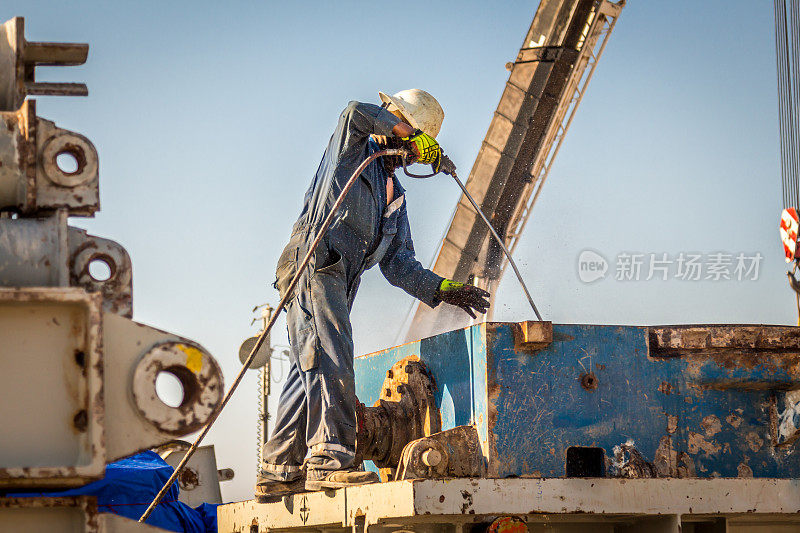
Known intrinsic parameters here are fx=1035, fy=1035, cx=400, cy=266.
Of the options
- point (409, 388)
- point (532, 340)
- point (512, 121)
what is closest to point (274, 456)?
point (409, 388)

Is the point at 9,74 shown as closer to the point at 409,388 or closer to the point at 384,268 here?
the point at 409,388

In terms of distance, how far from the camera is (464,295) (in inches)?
190

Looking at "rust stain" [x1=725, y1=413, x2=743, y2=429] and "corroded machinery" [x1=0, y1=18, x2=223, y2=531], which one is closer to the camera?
"corroded machinery" [x1=0, y1=18, x2=223, y2=531]

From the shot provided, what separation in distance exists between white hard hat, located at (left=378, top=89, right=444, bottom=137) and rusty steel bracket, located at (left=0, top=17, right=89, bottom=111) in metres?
2.81

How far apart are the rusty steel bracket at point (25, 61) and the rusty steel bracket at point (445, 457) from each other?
200 cm

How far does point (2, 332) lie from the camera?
1.75 metres

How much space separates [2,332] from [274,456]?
283cm

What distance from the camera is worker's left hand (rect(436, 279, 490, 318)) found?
4.80 m

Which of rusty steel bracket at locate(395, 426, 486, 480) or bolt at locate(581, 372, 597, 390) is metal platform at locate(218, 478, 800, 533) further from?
bolt at locate(581, 372, 597, 390)

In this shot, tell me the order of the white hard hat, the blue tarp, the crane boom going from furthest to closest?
the crane boom → the blue tarp → the white hard hat

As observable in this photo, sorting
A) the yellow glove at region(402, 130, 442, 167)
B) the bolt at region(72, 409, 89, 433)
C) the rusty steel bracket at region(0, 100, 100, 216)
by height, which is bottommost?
the bolt at region(72, 409, 89, 433)

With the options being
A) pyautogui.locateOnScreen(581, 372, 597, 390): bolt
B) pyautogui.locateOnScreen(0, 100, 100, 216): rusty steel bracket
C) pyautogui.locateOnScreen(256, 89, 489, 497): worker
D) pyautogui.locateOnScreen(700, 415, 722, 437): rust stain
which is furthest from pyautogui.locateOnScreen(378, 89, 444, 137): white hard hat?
pyautogui.locateOnScreen(0, 100, 100, 216): rusty steel bracket

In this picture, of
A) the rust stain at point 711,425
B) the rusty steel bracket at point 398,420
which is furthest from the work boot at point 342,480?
→ the rust stain at point 711,425

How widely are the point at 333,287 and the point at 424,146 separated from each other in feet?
2.59
